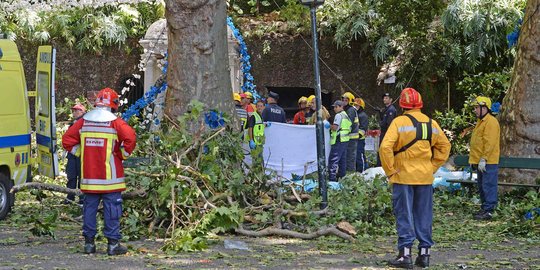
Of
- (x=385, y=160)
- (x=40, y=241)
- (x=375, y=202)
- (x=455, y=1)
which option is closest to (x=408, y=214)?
(x=385, y=160)

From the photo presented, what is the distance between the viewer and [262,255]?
10266mm

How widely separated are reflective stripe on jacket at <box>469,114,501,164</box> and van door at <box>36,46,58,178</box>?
5.92m

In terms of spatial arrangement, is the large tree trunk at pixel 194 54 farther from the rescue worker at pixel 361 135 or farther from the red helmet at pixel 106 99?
the rescue worker at pixel 361 135

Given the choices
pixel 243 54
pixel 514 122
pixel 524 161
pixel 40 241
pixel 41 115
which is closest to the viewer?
pixel 40 241

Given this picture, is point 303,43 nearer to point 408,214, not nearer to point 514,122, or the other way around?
point 514,122

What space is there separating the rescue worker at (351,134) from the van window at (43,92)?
6.99m

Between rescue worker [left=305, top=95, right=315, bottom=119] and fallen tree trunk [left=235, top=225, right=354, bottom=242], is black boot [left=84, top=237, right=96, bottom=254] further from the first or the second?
rescue worker [left=305, top=95, right=315, bottom=119]

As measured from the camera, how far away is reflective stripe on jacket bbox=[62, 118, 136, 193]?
998 centimetres

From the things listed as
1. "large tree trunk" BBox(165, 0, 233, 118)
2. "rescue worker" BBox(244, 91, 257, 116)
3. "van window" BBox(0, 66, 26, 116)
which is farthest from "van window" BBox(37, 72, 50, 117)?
"rescue worker" BBox(244, 91, 257, 116)

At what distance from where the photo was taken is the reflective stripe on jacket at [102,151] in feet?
32.7

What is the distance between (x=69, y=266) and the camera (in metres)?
9.39

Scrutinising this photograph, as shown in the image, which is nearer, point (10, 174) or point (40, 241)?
point (40, 241)

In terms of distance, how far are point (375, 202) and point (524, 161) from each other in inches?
131

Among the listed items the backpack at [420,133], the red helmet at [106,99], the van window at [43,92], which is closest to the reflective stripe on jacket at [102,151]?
the red helmet at [106,99]
